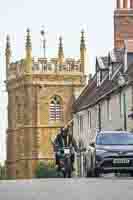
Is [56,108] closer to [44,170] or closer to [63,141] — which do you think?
[44,170]

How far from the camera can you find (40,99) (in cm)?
11612

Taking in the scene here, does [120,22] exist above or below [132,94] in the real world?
above

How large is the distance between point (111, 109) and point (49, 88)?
185 feet

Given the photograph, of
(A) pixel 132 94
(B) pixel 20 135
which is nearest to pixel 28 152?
(B) pixel 20 135

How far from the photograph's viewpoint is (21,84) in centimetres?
11681

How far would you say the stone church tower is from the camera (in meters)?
114

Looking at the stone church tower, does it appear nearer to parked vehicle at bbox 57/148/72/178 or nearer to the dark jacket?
parked vehicle at bbox 57/148/72/178

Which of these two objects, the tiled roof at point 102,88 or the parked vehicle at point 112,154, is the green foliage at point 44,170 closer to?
the tiled roof at point 102,88

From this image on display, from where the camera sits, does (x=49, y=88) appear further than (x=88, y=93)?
Yes

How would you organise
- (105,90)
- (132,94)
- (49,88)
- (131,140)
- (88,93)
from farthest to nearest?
(49,88), (88,93), (105,90), (132,94), (131,140)

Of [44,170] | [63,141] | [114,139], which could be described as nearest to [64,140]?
[63,141]

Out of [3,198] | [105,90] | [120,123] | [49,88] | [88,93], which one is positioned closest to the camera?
[3,198]

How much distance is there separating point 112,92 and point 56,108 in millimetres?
59573

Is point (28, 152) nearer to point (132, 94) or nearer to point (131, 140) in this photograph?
point (132, 94)
